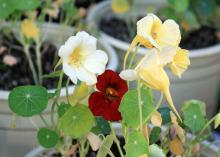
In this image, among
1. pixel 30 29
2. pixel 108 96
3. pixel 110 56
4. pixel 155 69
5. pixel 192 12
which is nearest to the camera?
pixel 155 69

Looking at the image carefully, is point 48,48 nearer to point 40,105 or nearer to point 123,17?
point 123,17

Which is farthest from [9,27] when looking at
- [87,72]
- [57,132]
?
[87,72]

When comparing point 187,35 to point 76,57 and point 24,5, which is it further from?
point 76,57

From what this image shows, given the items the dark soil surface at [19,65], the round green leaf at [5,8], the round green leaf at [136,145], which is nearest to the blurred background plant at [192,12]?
the dark soil surface at [19,65]

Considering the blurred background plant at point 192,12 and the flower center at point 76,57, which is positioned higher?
the flower center at point 76,57

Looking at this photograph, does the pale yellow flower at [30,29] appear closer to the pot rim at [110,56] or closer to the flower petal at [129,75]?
the pot rim at [110,56]

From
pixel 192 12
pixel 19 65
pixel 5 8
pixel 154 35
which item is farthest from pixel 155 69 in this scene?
pixel 192 12
